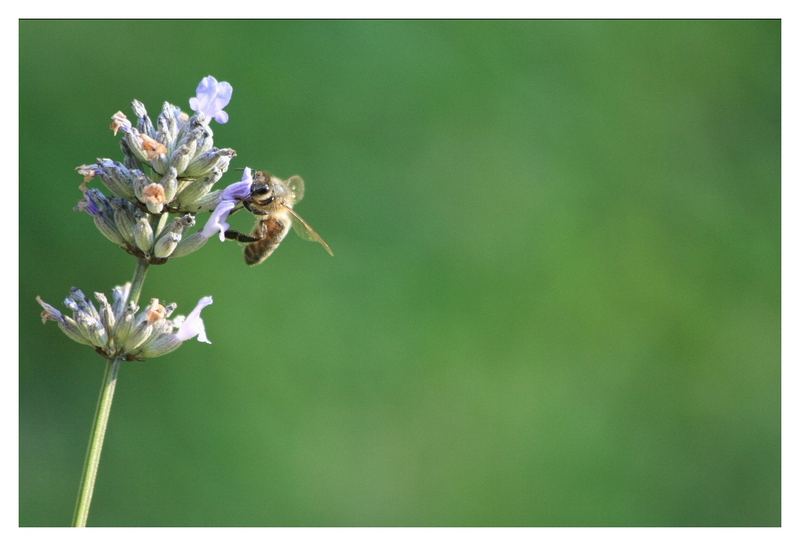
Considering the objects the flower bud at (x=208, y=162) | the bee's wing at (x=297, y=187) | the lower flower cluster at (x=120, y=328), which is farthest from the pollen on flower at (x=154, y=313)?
the bee's wing at (x=297, y=187)

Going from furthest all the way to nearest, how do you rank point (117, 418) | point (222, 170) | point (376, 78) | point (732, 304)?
point (732, 304) < point (376, 78) < point (117, 418) < point (222, 170)

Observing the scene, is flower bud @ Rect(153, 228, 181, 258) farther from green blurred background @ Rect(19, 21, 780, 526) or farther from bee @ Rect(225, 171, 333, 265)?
green blurred background @ Rect(19, 21, 780, 526)

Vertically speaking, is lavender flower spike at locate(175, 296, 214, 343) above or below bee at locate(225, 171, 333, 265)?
below

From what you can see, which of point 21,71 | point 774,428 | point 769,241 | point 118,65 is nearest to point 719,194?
point 769,241

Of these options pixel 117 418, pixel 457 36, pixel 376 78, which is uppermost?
pixel 457 36

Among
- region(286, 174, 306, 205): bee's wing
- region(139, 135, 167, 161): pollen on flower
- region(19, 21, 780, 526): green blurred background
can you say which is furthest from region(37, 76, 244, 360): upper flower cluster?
region(19, 21, 780, 526): green blurred background

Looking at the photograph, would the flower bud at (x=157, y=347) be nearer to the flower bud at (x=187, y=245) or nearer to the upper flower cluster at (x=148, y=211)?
the upper flower cluster at (x=148, y=211)

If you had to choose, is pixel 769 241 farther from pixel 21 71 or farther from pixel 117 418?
pixel 21 71
